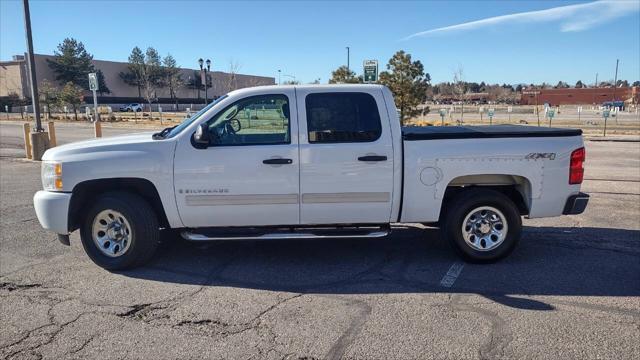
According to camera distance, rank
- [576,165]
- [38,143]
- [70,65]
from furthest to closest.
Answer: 1. [70,65]
2. [38,143]
3. [576,165]

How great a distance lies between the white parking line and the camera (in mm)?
4853

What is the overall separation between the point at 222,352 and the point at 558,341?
2534 mm

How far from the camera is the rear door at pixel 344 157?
5078mm

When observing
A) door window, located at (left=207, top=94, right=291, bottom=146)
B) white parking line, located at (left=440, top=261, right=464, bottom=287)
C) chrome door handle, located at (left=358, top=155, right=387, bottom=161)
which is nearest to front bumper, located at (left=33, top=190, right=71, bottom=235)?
door window, located at (left=207, top=94, right=291, bottom=146)

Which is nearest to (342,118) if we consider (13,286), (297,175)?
(297,175)

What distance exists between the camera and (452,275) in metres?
5.08

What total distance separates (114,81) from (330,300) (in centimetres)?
9318

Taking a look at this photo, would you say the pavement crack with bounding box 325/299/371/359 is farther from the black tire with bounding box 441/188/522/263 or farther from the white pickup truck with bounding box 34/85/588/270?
the black tire with bounding box 441/188/522/263

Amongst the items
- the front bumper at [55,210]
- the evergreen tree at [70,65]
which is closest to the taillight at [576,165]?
the front bumper at [55,210]

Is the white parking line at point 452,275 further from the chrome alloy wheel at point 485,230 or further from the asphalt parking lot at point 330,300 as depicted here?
the chrome alloy wheel at point 485,230

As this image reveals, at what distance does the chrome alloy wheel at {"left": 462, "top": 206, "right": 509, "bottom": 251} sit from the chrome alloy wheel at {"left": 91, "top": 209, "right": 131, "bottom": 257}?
12.5 feet

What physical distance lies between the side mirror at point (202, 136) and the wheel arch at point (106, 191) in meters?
0.73

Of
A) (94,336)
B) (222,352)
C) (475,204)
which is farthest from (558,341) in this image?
(94,336)

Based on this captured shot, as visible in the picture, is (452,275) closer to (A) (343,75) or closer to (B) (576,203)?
(B) (576,203)
